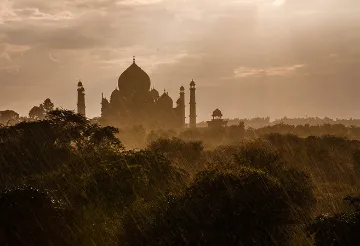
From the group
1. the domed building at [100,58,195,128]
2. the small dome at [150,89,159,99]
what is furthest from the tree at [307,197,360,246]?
the small dome at [150,89,159,99]

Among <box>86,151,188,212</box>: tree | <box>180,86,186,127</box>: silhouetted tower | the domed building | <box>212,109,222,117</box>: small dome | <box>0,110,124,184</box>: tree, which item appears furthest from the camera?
<box>180,86,186,127</box>: silhouetted tower

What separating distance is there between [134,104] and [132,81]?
4.94 metres

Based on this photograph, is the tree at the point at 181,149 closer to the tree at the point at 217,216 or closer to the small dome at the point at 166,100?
the tree at the point at 217,216

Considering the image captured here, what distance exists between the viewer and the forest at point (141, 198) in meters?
15.1

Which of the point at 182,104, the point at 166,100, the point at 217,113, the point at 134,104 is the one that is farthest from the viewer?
the point at 182,104

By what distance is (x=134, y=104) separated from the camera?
288ft

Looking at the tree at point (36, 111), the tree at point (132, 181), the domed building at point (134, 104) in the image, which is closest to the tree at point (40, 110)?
the tree at point (36, 111)

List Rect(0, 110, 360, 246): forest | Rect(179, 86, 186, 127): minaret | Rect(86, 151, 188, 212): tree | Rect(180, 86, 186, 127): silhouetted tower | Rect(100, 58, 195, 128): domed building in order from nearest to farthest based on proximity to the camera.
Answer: Rect(0, 110, 360, 246): forest < Rect(86, 151, 188, 212): tree < Rect(100, 58, 195, 128): domed building < Rect(179, 86, 186, 127): minaret < Rect(180, 86, 186, 127): silhouetted tower

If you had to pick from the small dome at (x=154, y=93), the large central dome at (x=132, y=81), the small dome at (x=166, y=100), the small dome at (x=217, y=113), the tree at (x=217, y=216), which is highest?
the large central dome at (x=132, y=81)

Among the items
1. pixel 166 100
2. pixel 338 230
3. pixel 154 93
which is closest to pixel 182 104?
pixel 166 100

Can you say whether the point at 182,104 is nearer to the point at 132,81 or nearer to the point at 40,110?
the point at 132,81

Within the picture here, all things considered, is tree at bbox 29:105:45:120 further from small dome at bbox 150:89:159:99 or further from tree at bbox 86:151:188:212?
tree at bbox 86:151:188:212

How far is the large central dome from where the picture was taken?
3519 inches

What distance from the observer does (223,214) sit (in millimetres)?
15805
